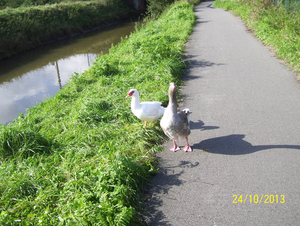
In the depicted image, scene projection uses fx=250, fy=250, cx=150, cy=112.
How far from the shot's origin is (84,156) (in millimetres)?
3906

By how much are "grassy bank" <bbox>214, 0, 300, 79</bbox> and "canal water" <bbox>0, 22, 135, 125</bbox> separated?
22.6 feet

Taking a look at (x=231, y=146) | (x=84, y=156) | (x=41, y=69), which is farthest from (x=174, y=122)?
(x=41, y=69)

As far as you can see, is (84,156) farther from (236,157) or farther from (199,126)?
(236,157)

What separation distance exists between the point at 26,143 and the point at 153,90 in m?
3.07

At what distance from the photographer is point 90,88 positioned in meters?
6.95

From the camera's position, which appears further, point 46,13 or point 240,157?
point 46,13

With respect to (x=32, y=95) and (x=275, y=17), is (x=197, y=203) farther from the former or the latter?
(x=275, y=17)

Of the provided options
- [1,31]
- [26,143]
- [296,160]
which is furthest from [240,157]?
[1,31]

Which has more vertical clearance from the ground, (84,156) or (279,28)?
(279,28)

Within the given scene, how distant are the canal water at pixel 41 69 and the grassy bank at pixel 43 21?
79 centimetres

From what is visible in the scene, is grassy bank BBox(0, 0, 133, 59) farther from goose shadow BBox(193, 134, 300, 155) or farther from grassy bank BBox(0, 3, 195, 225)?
goose shadow BBox(193, 134, 300, 155)

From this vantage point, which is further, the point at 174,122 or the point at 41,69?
the point at 41,69
